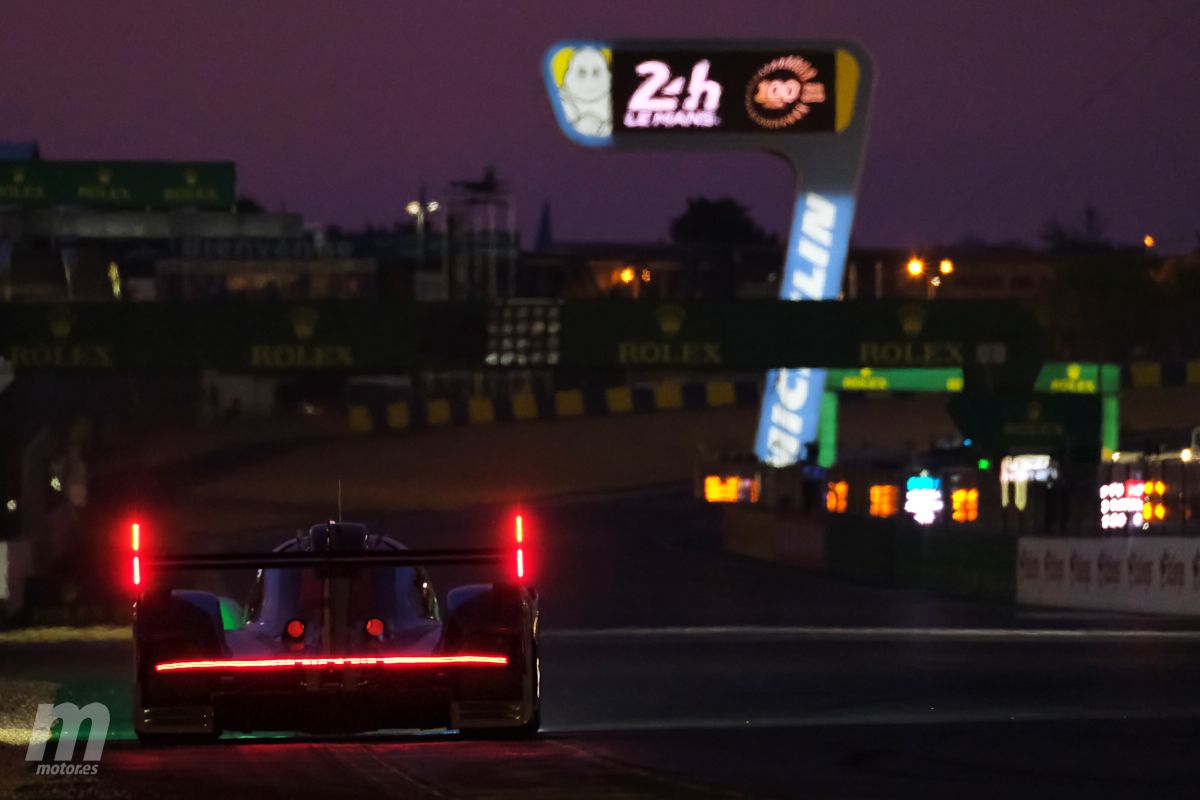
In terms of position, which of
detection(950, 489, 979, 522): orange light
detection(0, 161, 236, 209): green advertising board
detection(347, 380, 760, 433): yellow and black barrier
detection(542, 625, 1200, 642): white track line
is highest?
detection(0, 161, 236, 209): green advertising board

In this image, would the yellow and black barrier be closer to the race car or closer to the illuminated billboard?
the illuminated billboard

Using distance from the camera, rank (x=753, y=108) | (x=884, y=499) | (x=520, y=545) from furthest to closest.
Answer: (x=753, y=108), (x=884, y=499), (x=520, y=545)

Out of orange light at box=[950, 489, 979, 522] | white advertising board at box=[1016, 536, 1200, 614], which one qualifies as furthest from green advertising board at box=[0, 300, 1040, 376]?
white advertising board at box=[1016, 536, 1200, 614]

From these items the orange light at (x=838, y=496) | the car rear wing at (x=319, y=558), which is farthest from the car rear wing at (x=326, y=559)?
the orange light at (x=838, y=496)

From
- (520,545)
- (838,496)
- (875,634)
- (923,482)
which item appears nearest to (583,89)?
(838,496)

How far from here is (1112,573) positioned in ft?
102

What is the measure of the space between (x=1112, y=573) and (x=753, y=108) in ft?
64.3

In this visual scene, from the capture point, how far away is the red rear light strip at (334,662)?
12078mm

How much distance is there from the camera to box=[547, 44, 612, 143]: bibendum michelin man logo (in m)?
48.5

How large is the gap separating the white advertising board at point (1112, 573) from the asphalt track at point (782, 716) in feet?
2.47

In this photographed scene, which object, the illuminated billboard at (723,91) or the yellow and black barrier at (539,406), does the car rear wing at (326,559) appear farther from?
the yellow and black barrier at (539,406)

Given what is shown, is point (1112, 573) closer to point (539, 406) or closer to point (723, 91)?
point (723, 91)

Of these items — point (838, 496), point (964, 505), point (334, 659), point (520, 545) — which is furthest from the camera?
point (838, 496)

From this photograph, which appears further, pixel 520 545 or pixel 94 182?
pixel 94 182
